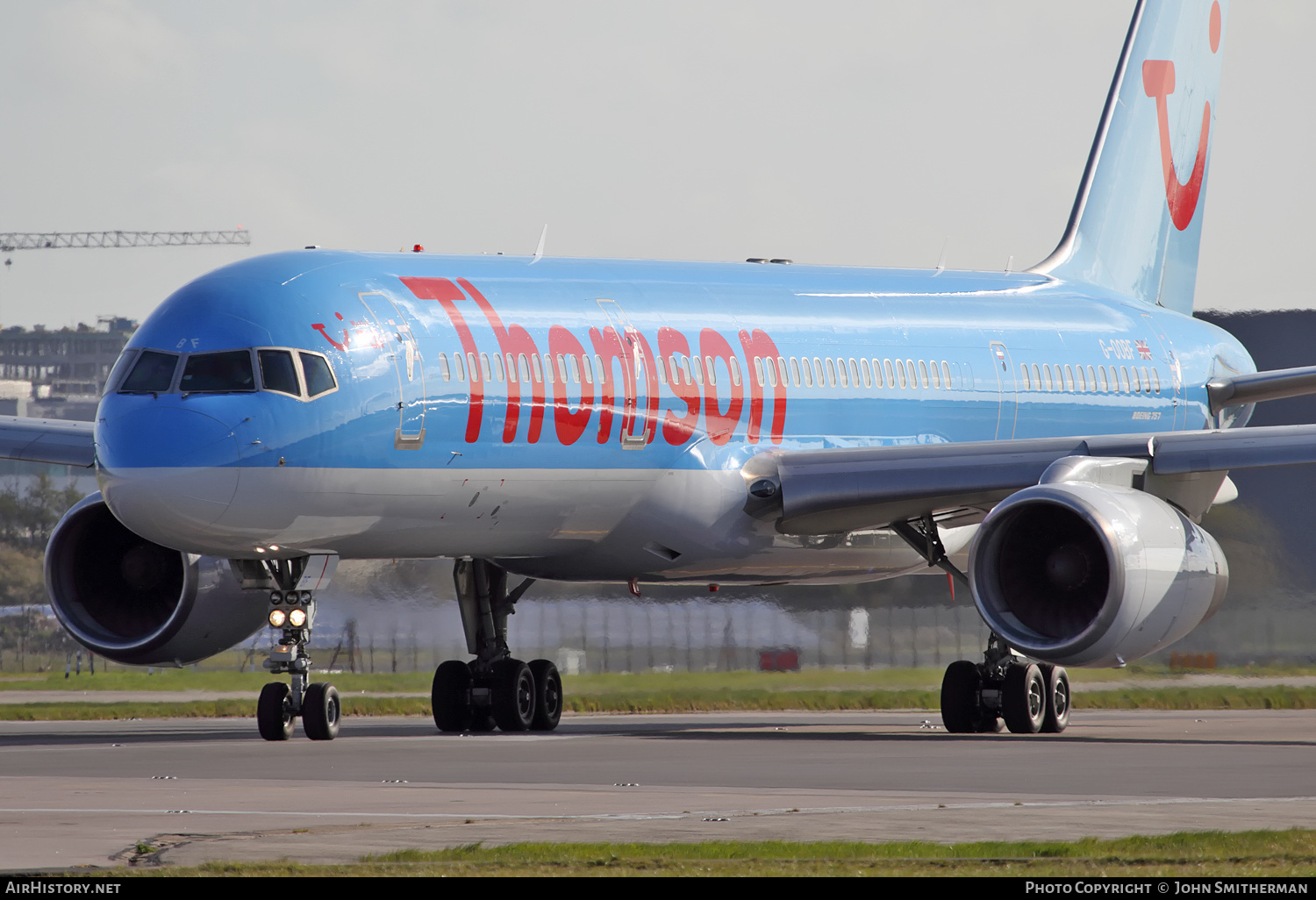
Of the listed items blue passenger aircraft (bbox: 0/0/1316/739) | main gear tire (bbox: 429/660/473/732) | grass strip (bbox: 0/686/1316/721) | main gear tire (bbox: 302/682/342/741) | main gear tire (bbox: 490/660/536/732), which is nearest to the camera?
blue passenger aircraft (bbox: 0/0/1316/739)

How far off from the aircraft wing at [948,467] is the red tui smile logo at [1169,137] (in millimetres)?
10371

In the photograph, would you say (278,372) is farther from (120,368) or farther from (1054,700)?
(1054,700)

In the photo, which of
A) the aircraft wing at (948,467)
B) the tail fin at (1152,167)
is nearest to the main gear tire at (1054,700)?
the aircraft wing at (948,467)

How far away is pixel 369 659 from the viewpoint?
90.9ft

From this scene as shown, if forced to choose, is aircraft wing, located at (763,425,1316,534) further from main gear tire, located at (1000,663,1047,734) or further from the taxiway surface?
the taxiway surface

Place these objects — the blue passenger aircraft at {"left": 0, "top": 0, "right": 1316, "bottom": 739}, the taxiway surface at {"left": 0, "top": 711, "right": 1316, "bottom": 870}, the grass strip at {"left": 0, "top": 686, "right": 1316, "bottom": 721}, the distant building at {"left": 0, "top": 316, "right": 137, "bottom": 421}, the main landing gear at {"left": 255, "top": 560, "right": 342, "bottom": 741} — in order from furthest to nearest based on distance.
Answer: the distant building at {"left": 0, "top": 316, "right": 137, "bottom": 421} → the grass strip at {"left": 0, "top": 686, "right": 1316, "bottom": 721} → the main landing gear at {"left": 255, "top": 560, "right": 342, "bottom": 741} → the blue passenger aircraft at {"left": 0, "top": 0, "right": 1316, "bottom": 739} → the taxiway surface at {"left": 0, "top": 711, "right": 1316, "bottom": 870}

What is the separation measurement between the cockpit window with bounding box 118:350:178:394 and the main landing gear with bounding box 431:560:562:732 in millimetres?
5200

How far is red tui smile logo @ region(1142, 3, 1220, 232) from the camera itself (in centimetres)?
2986

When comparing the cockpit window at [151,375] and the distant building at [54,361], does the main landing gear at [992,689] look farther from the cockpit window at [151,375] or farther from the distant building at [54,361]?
the distant building at [54,361]

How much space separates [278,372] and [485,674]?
5492 millimetres

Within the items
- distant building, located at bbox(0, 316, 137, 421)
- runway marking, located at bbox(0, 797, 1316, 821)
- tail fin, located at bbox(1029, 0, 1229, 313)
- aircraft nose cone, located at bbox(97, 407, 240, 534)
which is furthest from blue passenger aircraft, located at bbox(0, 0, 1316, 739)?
distant building, located at bbox(0, 316, 137, 421)
